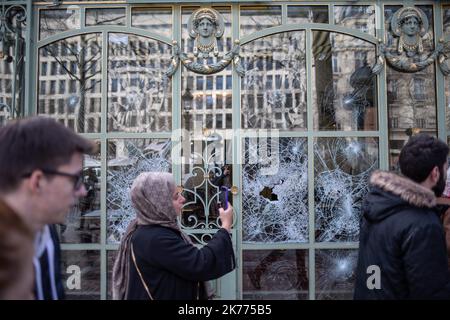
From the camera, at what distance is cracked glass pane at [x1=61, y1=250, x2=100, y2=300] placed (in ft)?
15.6

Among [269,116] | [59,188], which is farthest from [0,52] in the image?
[59,188]

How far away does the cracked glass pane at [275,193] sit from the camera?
477 cm

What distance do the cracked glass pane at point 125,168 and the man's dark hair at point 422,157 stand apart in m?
2.83

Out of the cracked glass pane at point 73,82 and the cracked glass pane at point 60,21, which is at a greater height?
the cracked glass pane at point 60,21

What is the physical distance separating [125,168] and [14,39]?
188 centimetres

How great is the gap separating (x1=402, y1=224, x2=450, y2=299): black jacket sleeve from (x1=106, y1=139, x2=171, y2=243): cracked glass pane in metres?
3.01

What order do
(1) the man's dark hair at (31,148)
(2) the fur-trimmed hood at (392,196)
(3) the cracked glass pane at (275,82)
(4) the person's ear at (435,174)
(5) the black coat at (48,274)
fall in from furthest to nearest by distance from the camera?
(3) the cracked glass pane at (275,82) → (4) the person's ear at (435,174) → (2) the fur-trimmed hood at (392,196) → (5) the black coat at (48,274) → (1) the man's dark hair at (31,148)

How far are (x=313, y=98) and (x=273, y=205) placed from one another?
1275 millimetres

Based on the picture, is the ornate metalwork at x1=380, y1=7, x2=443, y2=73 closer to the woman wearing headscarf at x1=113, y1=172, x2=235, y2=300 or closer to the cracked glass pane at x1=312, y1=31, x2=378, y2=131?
the cracked glass pane at x1=312, y1=31, x2=378, y2=131

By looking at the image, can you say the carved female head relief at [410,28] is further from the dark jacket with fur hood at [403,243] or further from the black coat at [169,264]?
the black coat at [169,264]

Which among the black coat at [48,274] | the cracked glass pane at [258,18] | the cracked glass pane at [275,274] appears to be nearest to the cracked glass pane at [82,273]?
the cracked glass pane at [275,274]

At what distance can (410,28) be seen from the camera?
4785 millimetres

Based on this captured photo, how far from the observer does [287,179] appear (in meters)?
4.79
